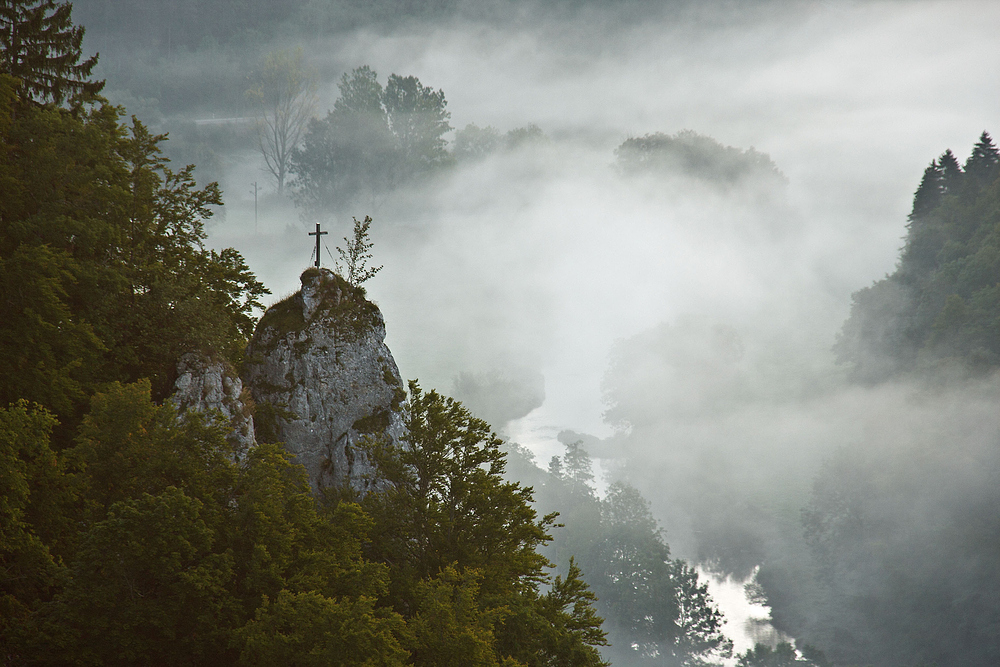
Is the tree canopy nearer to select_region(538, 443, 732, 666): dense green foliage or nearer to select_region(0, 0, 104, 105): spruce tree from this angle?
select_region(538, 443, 732, 666): dense green foliage

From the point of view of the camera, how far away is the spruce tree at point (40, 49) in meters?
27.7

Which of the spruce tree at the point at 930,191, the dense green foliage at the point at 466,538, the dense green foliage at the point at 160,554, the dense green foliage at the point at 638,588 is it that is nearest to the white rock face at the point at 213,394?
the dense green foliage at the point at 160,554

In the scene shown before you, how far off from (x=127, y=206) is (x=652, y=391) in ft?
366

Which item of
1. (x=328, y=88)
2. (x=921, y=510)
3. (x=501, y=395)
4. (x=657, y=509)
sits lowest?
(x=921, y=510)

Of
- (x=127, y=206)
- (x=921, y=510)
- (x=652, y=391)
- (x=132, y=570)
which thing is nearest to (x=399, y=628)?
(x=132, y=570)

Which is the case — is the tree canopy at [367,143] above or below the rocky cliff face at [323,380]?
above

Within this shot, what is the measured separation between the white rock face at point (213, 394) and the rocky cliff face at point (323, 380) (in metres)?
1.71

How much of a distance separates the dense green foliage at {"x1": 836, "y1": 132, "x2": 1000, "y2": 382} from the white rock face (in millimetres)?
85237

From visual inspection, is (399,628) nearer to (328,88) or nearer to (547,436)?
(547,436)

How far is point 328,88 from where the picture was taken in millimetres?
181750

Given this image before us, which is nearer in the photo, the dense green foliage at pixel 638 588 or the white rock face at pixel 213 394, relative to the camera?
the white rock face at pixel 213 394

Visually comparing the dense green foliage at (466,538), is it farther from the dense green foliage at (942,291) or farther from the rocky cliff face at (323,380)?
the dense green foliage at (942,291)

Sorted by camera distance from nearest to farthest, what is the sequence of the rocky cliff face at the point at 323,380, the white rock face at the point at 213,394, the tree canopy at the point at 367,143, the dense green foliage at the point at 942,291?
the white rock face at the point at 213,394
the rocky cliff face at the point at 323,380
the dense green foliage at the point at 942,291
the tree canopy at the point at 367,143

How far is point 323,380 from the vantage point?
79.9 feet
